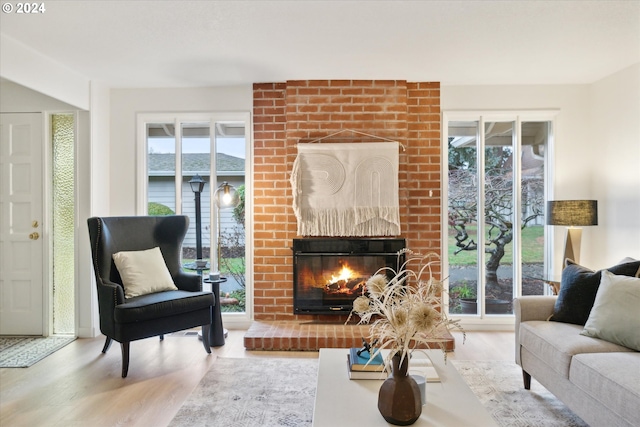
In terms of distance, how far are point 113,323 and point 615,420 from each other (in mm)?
3013

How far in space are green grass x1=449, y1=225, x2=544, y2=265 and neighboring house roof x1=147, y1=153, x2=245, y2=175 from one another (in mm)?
2282

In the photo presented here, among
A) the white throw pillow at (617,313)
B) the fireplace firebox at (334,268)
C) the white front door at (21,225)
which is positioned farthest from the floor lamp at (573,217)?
the white front door at (21,225)

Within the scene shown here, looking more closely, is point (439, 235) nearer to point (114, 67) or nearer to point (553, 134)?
point (553, 134)

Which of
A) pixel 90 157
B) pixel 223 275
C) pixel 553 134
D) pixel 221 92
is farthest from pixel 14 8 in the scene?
pixel 553 134

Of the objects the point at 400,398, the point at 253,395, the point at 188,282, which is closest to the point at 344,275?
the point at 188,282

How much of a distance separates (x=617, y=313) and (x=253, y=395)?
215 centimetres

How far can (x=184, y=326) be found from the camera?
3.14 meters

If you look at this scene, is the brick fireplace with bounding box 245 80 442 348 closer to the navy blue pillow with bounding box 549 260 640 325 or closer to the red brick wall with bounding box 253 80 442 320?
the red brick wall with bounding box 253 80 442 320

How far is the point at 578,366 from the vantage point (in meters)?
2.04

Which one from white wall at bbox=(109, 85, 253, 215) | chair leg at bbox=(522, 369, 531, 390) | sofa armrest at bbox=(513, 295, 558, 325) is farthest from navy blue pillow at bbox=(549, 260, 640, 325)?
white wall at bbox=(109, 85, 253, 215)

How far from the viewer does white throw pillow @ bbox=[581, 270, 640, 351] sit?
210 cm

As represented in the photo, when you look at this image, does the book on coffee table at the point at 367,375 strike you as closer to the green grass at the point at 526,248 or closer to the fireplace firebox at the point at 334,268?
the fireplace firebox at the point at 334,268

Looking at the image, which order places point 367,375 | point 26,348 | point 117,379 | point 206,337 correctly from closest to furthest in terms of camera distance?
point 367,375 < point 117,379 < point 206,337 < point 26,348

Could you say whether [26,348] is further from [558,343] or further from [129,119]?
[558,343]
